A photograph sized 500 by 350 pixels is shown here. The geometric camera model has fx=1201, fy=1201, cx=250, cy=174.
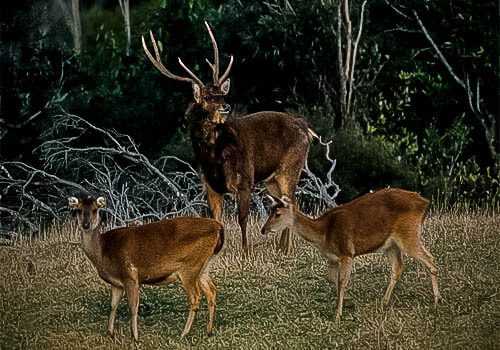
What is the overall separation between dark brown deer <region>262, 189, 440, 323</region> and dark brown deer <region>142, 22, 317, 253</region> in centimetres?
247

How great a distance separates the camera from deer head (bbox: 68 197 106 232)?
9375 millimetres

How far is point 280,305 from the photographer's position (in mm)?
10078

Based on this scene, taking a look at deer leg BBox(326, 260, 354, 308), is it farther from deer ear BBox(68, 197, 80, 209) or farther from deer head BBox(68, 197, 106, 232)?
deer ear BBox(68, 197, 80, 209)

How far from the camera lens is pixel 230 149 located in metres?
12.6

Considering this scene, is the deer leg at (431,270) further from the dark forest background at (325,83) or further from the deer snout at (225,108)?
the dark forest background at (325,83)

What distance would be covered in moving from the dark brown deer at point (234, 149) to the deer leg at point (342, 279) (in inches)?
109

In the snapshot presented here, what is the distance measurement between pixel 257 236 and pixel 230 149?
1.45m

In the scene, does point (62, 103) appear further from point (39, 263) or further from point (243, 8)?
point (39, 263)

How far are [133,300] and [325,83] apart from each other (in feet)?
44.2

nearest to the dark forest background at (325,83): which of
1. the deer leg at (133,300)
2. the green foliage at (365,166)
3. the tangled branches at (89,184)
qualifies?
the green foliage at (365,166)

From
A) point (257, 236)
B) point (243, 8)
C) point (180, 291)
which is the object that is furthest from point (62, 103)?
point (180, 291)

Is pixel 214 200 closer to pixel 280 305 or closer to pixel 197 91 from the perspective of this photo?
pixel 197 91

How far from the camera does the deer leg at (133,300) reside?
30.0 ft

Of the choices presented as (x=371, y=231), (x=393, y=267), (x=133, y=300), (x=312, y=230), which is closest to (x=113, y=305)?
(x=133, y=300)
